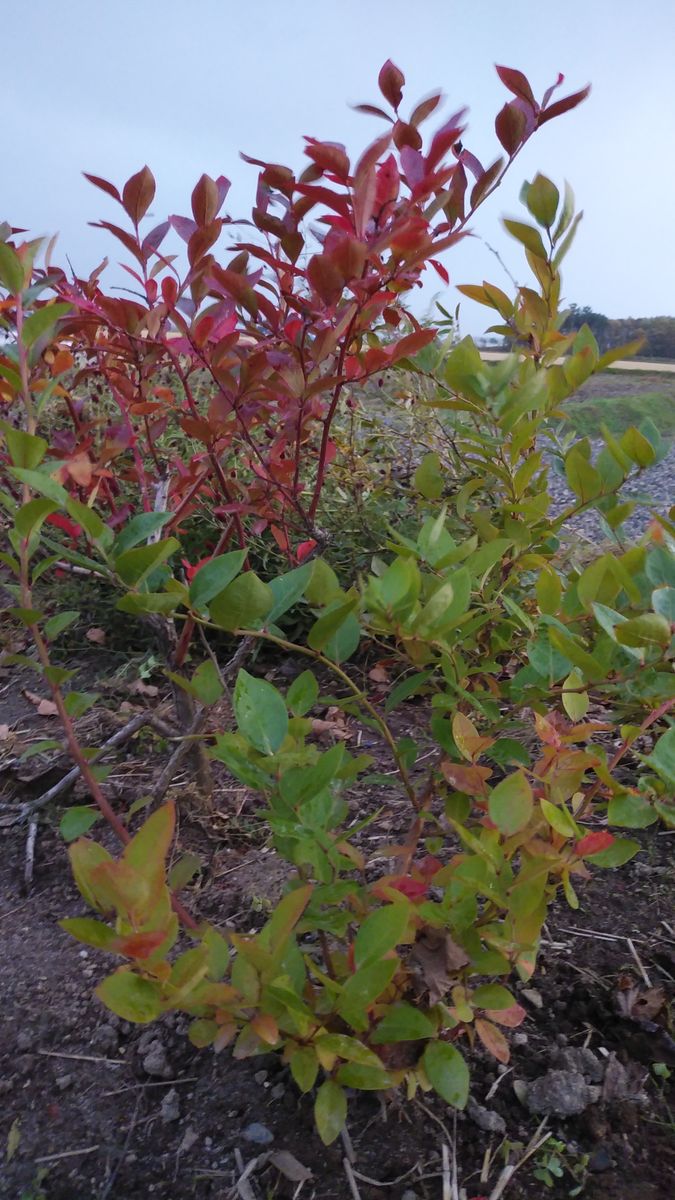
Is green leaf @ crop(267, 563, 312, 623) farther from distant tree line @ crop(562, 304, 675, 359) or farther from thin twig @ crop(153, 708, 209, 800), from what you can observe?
distant tree line @ crop(562, 304, 675, 359)

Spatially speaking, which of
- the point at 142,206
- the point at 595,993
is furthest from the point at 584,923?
the point at 142,206

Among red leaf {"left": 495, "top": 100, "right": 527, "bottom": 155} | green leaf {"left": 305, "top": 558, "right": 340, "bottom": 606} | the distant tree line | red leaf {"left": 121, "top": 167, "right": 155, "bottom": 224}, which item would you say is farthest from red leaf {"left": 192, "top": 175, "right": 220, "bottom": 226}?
the distant tree line

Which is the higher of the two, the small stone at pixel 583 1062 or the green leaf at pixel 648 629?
the green leaf at pixel 648 629

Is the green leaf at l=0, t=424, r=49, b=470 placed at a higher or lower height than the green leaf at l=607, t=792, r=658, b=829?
higher

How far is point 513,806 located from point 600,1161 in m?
0.42

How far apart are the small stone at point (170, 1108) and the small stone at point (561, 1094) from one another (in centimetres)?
38

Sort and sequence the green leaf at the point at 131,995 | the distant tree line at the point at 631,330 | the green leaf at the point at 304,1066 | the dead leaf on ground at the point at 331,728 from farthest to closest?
1. the distant tree line at the point at 631,330
2. the dead leaf on ground at the point at 331,728
3. the green leaf at the point at 304,1066
4. the green leaf at the point at 131,995

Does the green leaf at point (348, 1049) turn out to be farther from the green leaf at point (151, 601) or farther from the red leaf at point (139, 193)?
the red leaf at point (139, 193)

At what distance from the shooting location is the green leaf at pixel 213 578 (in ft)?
2.58

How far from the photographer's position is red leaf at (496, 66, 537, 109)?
1.01 metres

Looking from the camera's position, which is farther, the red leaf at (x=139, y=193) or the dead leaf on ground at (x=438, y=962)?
the red leaf at (x=139, y=193)

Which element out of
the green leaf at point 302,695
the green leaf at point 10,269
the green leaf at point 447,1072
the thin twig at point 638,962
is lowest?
the thin twig at point 638,962

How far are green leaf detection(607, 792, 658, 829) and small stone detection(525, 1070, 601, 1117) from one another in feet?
0.99

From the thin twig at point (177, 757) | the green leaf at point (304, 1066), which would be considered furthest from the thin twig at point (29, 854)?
the green leaf at point (304, 1066)
